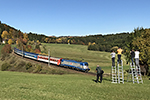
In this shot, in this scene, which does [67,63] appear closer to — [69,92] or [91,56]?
[69,92]

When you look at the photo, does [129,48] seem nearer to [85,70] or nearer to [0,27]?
[85,70]

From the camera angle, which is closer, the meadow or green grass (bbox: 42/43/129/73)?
the meadow

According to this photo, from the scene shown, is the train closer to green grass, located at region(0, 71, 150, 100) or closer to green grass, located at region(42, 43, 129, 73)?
green grass, located at region(0, 71, 150, 100)

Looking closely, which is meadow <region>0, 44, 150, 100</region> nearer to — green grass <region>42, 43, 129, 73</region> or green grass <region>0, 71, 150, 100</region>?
green grass <region>0, 71, 150, 100</region>

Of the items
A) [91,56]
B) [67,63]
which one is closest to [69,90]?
[67,63]

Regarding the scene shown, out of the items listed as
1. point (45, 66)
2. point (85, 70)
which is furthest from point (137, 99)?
point (45, 66)

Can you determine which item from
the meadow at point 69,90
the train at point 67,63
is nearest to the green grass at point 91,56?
the train at point 67,63

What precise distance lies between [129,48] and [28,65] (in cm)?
4338

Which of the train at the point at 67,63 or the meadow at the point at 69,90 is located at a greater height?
the meadow at the point at 69,90

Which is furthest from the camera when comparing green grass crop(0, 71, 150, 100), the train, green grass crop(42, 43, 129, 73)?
green grass crop(42, 43, 129, 73)

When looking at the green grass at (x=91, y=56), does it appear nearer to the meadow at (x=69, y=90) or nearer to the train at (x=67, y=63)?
the train at (x=67, y=63)

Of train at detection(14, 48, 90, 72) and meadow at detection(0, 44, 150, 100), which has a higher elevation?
meadow at detection(0, 44, 150, 100)

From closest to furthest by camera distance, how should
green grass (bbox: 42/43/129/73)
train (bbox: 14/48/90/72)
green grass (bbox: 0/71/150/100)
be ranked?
1. green grass (bbox: 0/71/150/100)
2. train (bbox: 14/48/90/72)
3. green grass (bbox: 42/43/129/73)

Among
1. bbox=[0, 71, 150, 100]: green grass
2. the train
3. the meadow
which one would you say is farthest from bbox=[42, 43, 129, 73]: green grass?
bbox=[0, 71, 150, 100]: green grass
